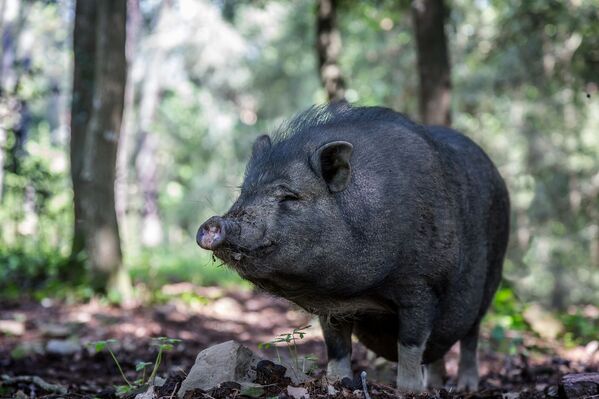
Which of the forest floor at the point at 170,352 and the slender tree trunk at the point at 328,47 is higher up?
the slender tree trunk at the point at 328,47

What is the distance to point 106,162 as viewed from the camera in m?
10.0

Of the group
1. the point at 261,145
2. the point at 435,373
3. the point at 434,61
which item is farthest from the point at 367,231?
the point at 434,61

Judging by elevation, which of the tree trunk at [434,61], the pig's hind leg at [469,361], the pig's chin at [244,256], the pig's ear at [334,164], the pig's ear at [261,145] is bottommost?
the pig's hind leg at [469,361]

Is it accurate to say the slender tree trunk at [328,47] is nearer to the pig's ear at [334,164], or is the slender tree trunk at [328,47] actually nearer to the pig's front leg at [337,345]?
the pig's front leg at [337,345]

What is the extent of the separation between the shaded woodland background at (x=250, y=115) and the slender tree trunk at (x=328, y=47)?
0.12 feet

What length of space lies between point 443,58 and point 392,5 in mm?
3903

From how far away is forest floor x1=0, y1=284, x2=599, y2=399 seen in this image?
4445 mm

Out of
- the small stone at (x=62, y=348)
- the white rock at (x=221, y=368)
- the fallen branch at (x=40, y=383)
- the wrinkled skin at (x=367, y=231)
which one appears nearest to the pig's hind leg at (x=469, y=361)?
the wrinkled skin at (x=367, y=231)

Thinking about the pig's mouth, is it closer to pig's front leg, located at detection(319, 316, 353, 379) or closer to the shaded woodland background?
the shaded woodland background

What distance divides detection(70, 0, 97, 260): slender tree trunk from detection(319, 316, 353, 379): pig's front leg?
8370mm

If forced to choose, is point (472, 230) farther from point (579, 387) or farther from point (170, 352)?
point (170, 352)

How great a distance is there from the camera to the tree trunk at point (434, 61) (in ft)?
32.2

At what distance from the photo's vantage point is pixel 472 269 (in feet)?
15.5

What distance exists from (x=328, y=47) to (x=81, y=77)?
434 cm
